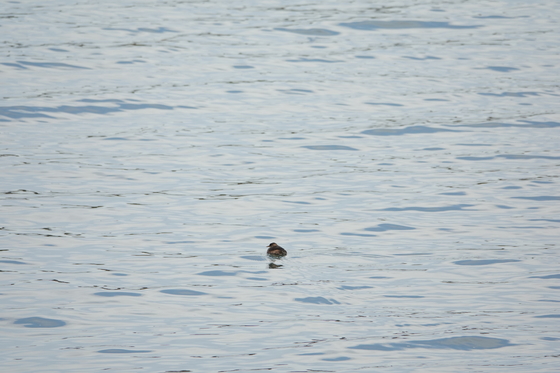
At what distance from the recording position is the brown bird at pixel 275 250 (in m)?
9.16

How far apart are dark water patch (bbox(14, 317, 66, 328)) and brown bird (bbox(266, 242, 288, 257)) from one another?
7.99ft

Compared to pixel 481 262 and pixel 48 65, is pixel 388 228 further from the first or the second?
pixel 48 65

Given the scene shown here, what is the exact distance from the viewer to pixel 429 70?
57.4 ft

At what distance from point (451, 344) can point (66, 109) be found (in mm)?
9446

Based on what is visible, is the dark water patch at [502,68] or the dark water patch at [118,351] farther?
the dark water patch at [502,68]

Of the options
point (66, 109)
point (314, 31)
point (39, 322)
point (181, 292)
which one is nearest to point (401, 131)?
point (66, 109)

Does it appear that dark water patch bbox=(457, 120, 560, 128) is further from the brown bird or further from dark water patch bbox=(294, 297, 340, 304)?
dark water patch bbox=(294, 297, 340, 304)

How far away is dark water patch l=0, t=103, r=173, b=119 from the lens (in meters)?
14.4

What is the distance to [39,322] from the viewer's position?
Answer: 7.81 metres

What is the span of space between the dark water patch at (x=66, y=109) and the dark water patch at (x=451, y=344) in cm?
884

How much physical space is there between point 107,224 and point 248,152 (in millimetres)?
3573

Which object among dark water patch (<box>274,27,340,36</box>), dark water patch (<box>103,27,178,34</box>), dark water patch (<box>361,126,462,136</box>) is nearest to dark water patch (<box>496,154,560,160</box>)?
dark water patch (<box>361,126,462,136</box>)

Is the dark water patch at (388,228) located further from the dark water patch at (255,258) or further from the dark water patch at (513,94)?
the dark water patch at (513,94)

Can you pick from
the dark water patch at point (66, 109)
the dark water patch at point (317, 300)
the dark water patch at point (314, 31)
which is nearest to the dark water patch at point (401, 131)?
the dark water patch at point (66, 109)
